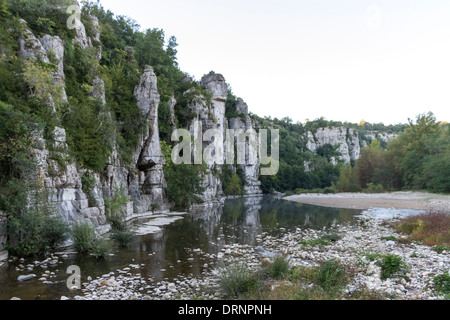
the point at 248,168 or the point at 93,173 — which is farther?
the point at 248,168

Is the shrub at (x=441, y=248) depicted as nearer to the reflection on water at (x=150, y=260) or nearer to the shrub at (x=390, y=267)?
the shrub at (x=390, y=267)

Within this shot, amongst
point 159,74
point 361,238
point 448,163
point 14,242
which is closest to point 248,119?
point 159,74

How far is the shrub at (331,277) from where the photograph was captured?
7840 millimetres

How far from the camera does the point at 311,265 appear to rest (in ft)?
34.9

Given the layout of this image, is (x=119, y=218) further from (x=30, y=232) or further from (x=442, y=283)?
(x=442, y=283)

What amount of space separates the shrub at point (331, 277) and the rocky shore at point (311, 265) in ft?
0.94

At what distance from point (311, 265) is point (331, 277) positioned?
2.65 meters

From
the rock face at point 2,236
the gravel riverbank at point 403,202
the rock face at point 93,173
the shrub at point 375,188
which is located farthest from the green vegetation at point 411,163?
the rock face at point 2,236

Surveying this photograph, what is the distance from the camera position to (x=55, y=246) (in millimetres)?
12984

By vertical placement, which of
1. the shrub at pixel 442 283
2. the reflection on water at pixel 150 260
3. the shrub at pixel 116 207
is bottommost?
the reflection on water at pixel 150 260

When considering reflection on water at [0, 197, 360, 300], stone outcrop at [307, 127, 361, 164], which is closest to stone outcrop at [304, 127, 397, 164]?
stone outcrop at [307, 127, 361, 164]

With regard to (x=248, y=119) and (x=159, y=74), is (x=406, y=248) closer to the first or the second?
(x=159, y=74)

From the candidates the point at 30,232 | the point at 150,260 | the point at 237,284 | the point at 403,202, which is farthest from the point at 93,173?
the point at 403,202
